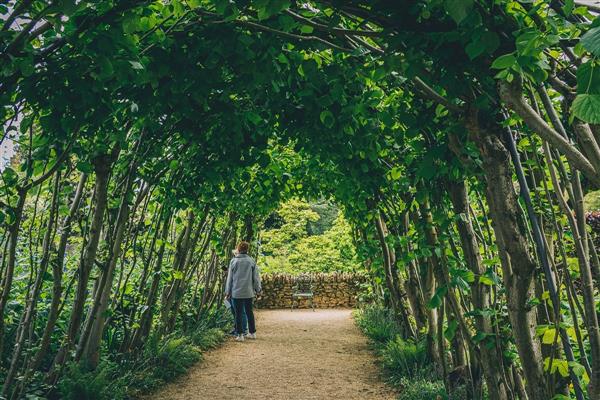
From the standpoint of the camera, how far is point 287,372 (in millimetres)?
5777

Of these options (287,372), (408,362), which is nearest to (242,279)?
(287,372)

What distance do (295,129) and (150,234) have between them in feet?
8.38

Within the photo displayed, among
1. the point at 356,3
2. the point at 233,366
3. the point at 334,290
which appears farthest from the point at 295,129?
the point at 334,290

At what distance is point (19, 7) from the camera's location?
6.25ft

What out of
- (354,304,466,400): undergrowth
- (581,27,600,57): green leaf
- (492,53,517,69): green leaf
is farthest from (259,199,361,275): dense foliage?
(581,27,600,57): green leaf

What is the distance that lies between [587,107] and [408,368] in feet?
15.1

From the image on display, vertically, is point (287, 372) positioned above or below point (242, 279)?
below

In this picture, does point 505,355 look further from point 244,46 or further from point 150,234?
point 150,234

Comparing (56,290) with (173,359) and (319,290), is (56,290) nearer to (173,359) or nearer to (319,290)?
(173,359)

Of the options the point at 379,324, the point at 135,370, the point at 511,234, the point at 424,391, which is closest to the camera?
the point at 511,234

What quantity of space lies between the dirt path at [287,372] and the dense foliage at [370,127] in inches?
35.0

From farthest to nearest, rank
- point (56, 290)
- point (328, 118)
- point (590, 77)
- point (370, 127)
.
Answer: point (56, 290) < point (370, 127) < point (328, 118) < point (590, 77)

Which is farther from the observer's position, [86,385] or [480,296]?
[86,385]

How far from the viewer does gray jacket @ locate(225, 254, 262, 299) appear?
7.77m
